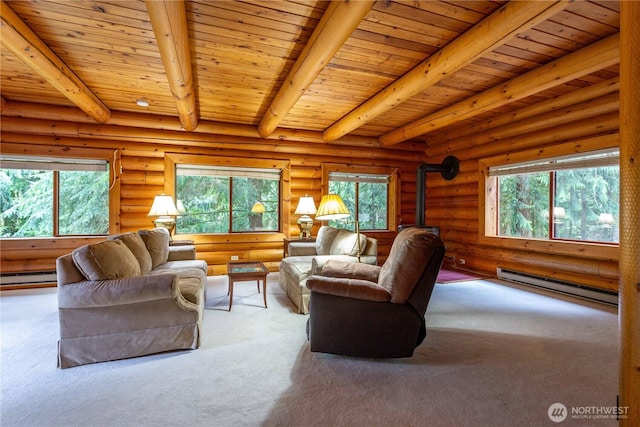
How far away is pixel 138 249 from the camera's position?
9.84 ft

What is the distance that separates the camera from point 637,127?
3.90 ft

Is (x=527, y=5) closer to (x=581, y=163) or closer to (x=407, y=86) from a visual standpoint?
(x=407, y=86)

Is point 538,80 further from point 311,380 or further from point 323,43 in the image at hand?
point 311,380

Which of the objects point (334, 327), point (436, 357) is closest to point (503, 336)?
point (436, 357)

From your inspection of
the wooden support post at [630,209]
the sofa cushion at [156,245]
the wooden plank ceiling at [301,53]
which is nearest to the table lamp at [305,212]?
the wooden plank ceiling at [301,53]

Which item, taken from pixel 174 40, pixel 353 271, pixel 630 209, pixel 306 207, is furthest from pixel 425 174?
pixel 174 40

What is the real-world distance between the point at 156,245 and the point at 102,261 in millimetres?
1310

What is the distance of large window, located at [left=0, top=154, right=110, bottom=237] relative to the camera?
4.21 m

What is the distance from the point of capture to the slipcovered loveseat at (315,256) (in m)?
3.18

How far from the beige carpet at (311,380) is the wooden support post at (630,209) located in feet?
1.75

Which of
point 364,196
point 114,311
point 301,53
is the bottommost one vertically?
point 114,311

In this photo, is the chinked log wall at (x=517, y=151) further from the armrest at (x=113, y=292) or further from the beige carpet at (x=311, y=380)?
the armrest at (x=113, y=292)

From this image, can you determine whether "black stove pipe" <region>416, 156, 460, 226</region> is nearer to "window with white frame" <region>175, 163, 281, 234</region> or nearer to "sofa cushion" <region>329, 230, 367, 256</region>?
"sofa cushion" <region>329, 230, 367, 256</region>

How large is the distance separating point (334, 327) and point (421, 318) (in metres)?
0.64
